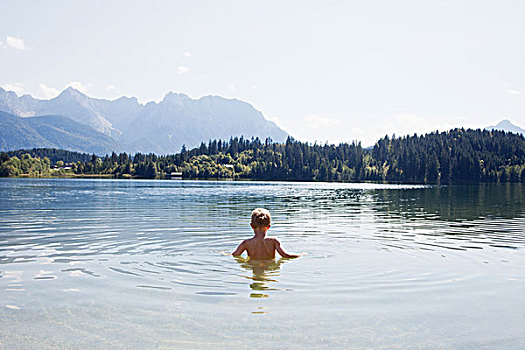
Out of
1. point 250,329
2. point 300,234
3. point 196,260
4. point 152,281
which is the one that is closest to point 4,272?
point 152,281

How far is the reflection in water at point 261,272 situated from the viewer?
539 inches

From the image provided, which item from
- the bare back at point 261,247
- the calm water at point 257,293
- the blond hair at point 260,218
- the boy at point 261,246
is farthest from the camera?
the bare back at point 261,247

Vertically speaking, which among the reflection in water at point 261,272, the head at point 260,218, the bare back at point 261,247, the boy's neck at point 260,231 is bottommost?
the reflection in water at point 261,272

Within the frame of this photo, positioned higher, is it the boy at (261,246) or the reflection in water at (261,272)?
the boy at (261,246)

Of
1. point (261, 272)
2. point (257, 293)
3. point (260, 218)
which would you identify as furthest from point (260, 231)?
point (257, 293)

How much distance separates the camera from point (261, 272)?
1633 centimetres

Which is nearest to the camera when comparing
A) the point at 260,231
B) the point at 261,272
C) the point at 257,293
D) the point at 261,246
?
the point at 257,293

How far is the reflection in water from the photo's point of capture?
13.7 meters

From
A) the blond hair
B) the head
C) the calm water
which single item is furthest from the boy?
the calm water

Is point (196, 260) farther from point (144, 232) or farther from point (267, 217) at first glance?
point (144, 232)

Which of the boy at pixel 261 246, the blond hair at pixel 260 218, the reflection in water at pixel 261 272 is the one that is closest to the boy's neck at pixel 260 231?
the boy at pixel 261 246

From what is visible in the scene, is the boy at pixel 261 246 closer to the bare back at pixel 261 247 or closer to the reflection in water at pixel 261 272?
the bare back at pixel 261 247

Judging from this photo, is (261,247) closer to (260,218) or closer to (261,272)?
(261,272)

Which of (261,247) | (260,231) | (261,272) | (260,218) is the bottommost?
(261,272)
